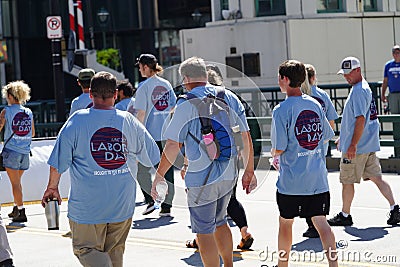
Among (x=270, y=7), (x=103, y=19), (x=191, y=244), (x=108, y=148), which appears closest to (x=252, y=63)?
(x=270, y=7)

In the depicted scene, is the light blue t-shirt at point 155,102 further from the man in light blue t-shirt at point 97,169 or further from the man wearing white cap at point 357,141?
the man in light blue t-shirt at point 97,169

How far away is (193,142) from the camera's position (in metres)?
7.21

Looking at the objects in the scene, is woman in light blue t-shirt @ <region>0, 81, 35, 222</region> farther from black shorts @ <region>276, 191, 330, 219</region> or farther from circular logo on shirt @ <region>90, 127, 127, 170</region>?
circular logo on shirt @ <region>90, 127, 127, 170</region>

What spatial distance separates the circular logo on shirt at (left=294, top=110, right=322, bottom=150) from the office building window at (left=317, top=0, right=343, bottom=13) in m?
15.2

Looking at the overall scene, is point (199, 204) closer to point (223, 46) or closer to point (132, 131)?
point (132, 131)

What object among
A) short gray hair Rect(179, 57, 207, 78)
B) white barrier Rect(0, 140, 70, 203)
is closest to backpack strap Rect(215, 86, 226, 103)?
short gray hair Rect(179, 57, 207, 78)

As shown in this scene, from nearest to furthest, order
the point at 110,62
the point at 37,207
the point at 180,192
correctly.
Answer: the point at 180,192
the point at 37,207
the point at 110,62

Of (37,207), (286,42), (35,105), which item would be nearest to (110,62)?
(35,105)

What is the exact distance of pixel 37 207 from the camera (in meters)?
13.7

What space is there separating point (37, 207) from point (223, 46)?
926 cm

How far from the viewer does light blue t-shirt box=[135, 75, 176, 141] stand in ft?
36.7

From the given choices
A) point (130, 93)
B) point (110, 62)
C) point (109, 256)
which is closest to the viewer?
point (109, 256)

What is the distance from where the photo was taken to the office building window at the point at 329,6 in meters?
22.2

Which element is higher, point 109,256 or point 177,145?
point 177,145
